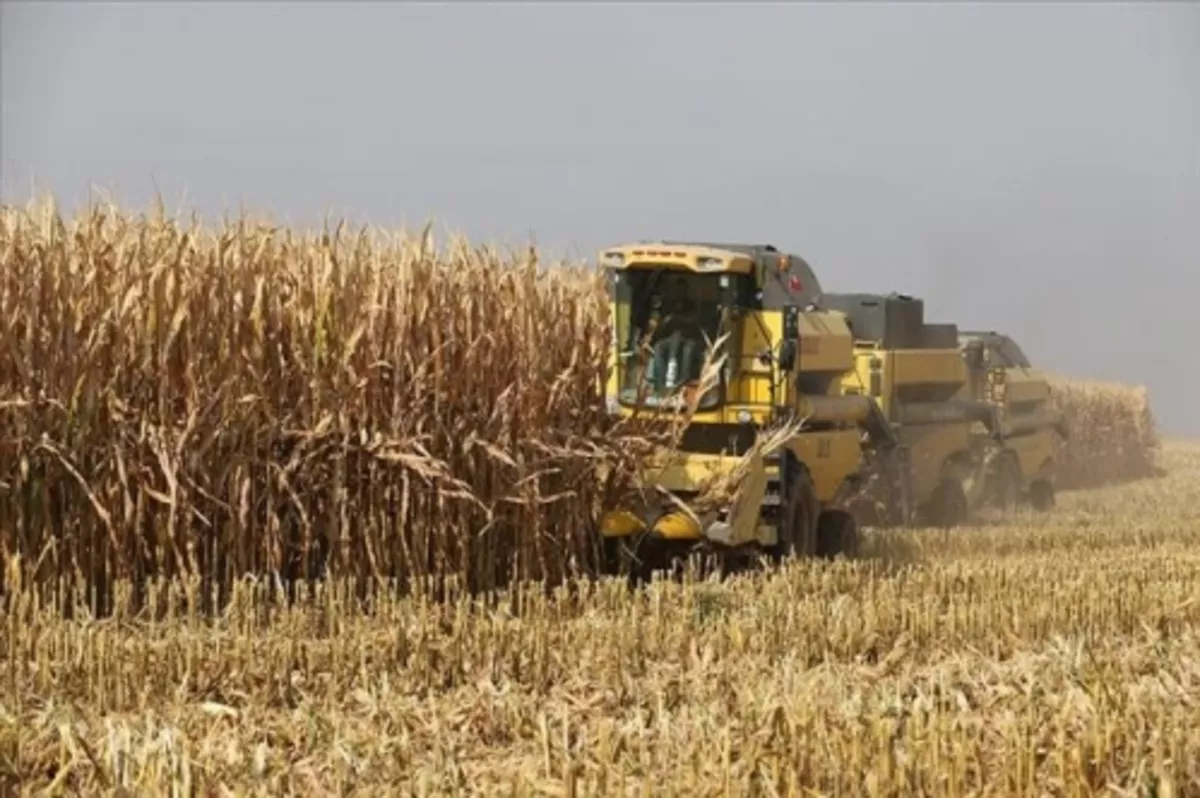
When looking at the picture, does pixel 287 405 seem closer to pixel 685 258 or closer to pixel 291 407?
pixel 291 407

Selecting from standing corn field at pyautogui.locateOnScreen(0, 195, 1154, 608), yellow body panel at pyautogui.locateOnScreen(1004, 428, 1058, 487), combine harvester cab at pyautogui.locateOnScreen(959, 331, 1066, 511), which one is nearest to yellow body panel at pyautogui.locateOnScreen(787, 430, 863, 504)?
standing corn field at pyautogui.locateOnScreen(0, 195, 1154, 608)

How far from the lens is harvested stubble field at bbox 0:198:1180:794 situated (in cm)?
601

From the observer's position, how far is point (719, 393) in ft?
40.0

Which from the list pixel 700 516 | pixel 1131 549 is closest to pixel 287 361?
pixel 700 516

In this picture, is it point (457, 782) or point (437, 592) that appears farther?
point (437, 592)

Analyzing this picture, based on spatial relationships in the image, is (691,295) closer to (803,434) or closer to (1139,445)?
(803,434)

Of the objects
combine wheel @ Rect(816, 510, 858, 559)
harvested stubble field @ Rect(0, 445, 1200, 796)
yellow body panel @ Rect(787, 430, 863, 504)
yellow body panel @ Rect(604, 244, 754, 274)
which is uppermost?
yellow body panel @ Rect(604, 244, 754, 274)

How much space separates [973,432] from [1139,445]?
1112 cm

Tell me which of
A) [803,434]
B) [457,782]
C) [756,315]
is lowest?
[457,782]

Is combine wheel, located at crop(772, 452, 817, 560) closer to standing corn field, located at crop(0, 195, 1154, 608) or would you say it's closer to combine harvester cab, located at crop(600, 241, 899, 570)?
combine harvester cab, located at crop(600, 241, 899, 570)

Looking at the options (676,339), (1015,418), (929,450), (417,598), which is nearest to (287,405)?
(417,598)

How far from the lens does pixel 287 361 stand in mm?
10312

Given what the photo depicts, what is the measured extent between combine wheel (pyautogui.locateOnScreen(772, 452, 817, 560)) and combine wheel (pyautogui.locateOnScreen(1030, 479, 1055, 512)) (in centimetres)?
924

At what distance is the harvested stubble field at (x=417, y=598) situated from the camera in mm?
6012
